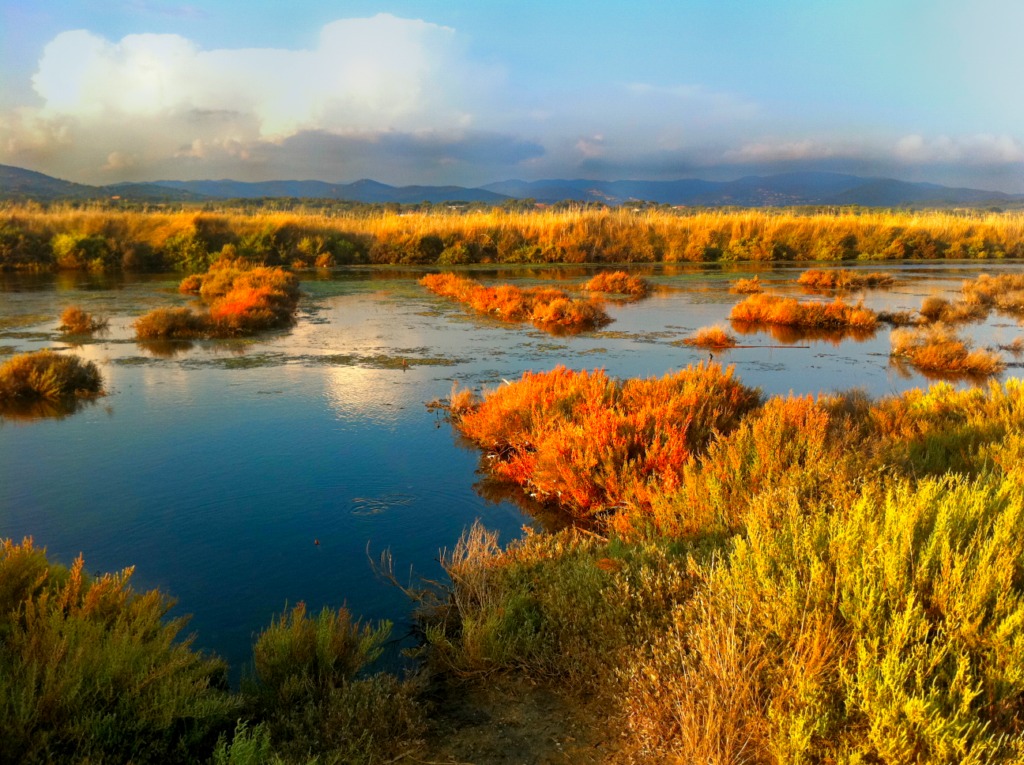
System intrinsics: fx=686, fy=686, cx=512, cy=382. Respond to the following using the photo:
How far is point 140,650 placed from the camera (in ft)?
9.50

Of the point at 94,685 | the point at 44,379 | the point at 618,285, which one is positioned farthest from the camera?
the point at 618,285

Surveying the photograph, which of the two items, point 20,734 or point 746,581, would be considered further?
point 746,581

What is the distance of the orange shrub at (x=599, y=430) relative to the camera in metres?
5.98

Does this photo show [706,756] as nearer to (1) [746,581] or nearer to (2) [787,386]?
(1) [746,581]

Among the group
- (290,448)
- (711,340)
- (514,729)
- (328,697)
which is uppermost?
(711,340)

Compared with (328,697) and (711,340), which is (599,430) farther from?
(711,340)

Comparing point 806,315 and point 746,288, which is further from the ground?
point 746,288

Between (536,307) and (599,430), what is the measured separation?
11404 mm

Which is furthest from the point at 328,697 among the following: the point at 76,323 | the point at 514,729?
the point at 76,323

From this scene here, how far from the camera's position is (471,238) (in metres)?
36.7

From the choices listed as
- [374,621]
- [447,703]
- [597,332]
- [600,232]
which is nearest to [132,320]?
[597,332]

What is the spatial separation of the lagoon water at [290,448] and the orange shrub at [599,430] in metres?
0.45

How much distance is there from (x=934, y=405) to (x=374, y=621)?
639 centimetres

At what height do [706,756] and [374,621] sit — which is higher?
[706,756]
